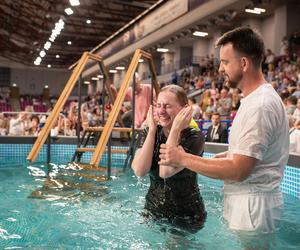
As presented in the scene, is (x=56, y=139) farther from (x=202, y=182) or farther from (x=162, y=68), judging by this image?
(x=162, y=68)

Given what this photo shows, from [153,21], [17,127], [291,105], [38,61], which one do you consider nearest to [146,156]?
[291,105]

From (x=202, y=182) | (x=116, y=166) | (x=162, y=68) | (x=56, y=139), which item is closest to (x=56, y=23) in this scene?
(x=162, y=68)

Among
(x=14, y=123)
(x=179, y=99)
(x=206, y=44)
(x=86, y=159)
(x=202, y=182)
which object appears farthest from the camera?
(x=206, y=44)

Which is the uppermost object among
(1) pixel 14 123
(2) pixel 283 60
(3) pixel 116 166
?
(2) pixel 283 60

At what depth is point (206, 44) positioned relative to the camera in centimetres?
2294

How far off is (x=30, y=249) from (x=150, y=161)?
1.01 metres

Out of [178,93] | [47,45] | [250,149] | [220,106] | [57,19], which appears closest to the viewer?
[250,149]

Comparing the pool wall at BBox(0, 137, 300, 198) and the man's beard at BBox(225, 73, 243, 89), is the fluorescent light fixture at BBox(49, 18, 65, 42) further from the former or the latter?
the man's beard at BBox(225, 73, 243, 89)

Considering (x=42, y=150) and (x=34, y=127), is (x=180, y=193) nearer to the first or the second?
(x=42, y=150)

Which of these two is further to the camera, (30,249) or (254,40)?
(30,249)

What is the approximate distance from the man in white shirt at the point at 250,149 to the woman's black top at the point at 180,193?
55 centimetres

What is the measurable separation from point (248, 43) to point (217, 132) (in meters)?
6.62

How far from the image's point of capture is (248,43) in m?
1.72

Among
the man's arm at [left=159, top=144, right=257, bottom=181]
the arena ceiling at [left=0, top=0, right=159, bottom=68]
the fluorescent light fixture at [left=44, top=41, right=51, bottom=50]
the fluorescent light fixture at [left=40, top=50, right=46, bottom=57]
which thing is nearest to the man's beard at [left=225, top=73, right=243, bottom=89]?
the man's arm at [left=159, top=144, right=257, bottom=181]
